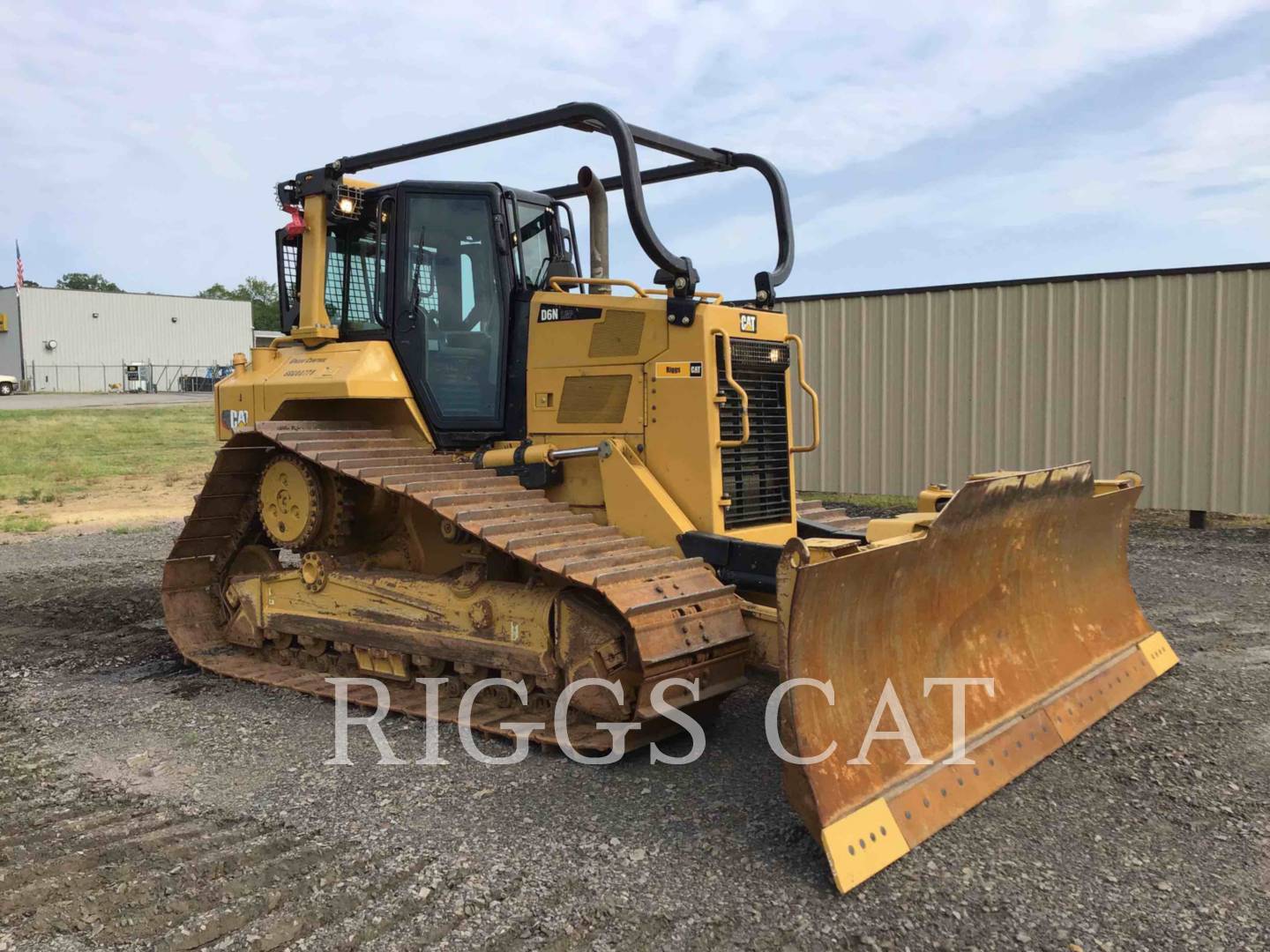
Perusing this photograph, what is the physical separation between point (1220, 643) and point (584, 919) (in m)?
5.20

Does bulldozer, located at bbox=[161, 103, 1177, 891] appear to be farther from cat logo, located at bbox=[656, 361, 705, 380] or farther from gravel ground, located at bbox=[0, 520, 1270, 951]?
gravel ground, located at bbox=[0, 520, 1270, 951]

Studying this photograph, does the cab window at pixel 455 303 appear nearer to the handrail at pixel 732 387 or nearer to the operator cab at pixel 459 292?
the operator cab at pixel 459 292

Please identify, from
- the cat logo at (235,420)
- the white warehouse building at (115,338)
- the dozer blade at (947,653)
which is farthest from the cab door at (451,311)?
the white warehouse building at (115,338)

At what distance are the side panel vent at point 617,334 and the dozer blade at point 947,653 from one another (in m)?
1.96

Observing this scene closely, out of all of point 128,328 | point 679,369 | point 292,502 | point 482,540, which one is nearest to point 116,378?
point 128,328

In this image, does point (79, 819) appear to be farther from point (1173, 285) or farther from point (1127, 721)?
point (1173, 285)

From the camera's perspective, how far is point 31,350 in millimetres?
51219

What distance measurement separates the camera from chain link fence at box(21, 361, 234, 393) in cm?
5066

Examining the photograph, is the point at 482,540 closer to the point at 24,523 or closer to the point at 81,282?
the point at 24,523

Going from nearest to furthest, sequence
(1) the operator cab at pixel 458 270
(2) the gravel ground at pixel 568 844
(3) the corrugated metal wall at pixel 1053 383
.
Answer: (2) the gravel ground at pixel 568 844 < (1) the operator cab at pixel 458 270 < (3) the corrugated metal wall at pixel 1053 383

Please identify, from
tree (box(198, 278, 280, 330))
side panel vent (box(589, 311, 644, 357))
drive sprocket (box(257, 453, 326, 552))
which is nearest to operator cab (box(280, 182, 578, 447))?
side panel vent (box(589, 311, 644, 357))

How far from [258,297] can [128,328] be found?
45.0m

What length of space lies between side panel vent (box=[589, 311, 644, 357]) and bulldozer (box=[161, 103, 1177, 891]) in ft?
0.06

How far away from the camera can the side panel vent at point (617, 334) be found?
5.62 meters
